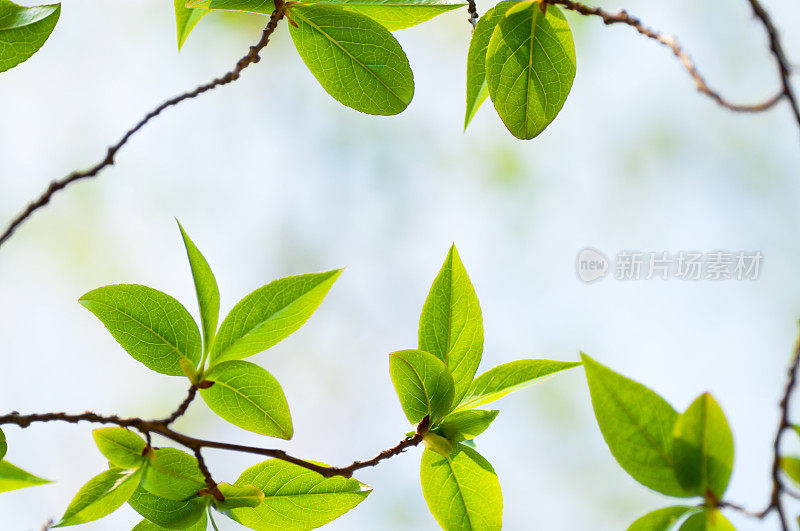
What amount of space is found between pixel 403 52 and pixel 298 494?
0.37 meters

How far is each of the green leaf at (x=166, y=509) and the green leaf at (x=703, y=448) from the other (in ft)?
1.06

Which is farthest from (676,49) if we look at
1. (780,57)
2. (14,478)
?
(14,478)

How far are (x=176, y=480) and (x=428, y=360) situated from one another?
0.65 ft

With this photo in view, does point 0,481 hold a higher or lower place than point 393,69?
lower

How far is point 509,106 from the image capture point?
0.49 metres

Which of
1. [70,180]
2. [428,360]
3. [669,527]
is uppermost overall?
[70,180]

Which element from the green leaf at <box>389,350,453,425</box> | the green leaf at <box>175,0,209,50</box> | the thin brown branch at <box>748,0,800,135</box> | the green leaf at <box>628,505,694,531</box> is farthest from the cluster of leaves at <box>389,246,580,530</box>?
the green leaf at <box>175,0,209,50</box>

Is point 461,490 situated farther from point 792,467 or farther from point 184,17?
point 184,17

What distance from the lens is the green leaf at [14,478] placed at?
15.0 inches

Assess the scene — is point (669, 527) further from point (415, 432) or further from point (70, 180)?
point (70, 180)

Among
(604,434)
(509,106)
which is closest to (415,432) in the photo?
(604,434)

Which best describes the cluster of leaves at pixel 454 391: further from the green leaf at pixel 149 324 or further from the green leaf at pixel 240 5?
the green leaf at pixel 240 5

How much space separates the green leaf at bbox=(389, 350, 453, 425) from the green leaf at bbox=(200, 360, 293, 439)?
0.29 feet

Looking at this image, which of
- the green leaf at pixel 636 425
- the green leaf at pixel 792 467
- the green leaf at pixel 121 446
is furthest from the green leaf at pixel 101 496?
the green leaf at pixel 792 467
